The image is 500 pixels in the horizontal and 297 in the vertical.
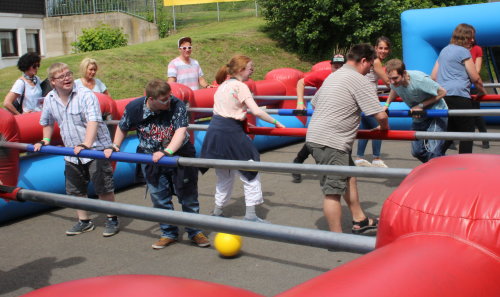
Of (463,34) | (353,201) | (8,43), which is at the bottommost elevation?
(353,201)

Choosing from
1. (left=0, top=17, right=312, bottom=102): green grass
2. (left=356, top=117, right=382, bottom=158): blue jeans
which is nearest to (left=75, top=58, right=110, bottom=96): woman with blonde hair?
(left=356, top=117, right=382, bottom=158): blue jeans

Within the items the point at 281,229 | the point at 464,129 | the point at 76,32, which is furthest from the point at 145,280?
the point at 76,32

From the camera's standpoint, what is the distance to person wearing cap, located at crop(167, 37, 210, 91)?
8492 millimetres

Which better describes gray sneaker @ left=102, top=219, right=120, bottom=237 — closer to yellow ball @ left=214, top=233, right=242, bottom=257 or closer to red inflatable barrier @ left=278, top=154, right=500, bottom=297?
yellow ball @ left=214, top=233, right=242, bottom=257

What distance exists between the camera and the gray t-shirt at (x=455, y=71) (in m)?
6.73

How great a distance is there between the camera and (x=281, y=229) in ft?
7.70

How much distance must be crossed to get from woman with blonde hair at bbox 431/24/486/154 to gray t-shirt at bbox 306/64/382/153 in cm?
228

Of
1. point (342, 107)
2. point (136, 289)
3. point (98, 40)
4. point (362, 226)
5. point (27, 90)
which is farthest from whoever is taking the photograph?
point (98, 40)

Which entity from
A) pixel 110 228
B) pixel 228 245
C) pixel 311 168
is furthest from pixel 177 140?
pixel 311 168

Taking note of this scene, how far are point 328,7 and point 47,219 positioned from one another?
47.8 ft

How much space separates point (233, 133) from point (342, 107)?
1223mm

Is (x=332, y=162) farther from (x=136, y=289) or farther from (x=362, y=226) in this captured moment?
(x=136, y=289)

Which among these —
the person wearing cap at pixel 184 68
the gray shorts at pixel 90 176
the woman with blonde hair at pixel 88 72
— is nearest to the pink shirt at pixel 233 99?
the gray shorts at pixel 90 176

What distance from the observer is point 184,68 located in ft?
28.4
